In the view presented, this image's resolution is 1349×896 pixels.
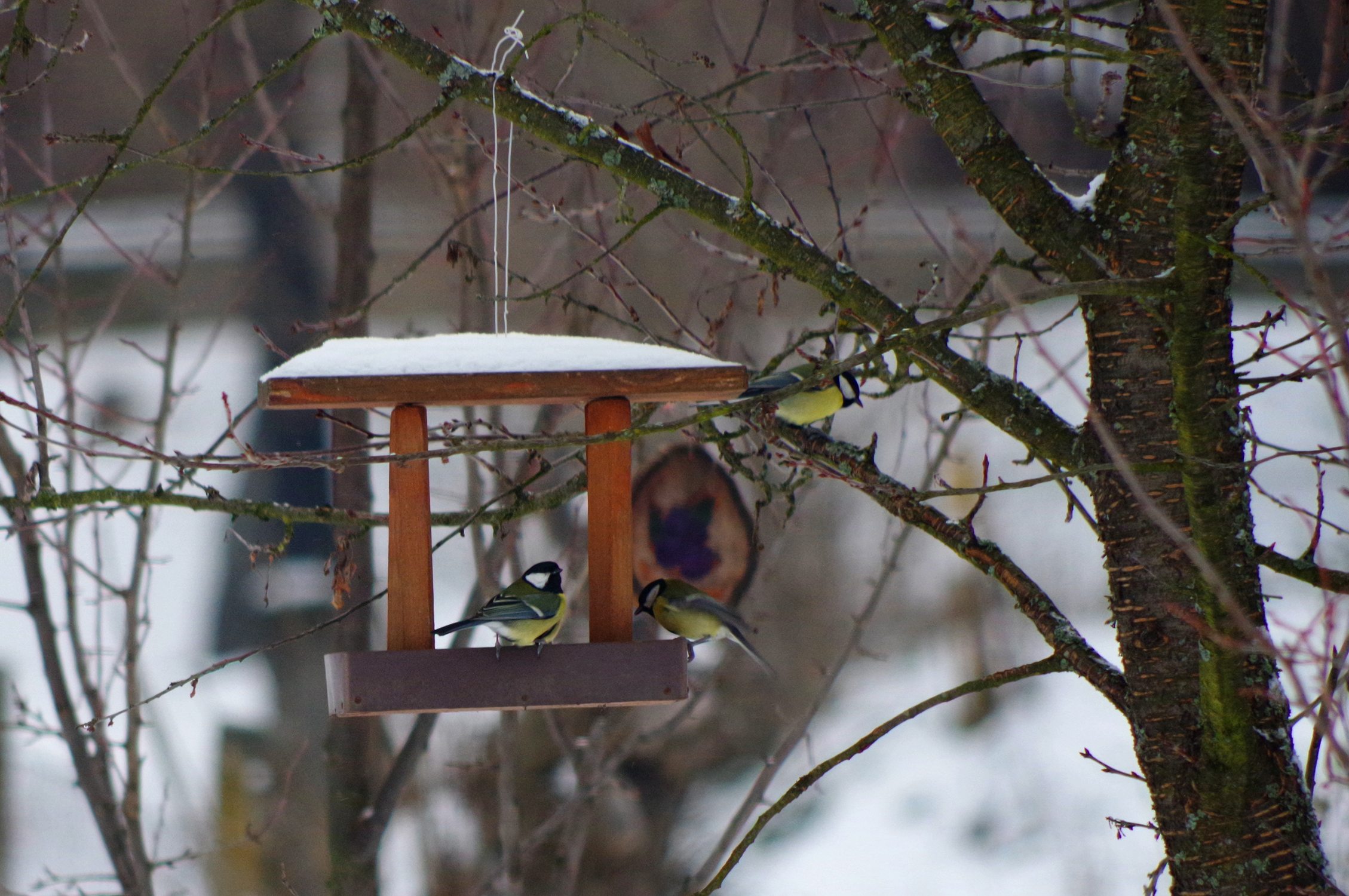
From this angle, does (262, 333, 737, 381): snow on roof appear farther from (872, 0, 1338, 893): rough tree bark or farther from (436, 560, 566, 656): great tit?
(872, 0, 1338, 893): rough tree bark

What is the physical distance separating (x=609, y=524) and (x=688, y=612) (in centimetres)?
89

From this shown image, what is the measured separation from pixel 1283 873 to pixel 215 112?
16.4 feet

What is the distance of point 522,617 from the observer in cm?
244

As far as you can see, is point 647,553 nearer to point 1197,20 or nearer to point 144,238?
point 144,238

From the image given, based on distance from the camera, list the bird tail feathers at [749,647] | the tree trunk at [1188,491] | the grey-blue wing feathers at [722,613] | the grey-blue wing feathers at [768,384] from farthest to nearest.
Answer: the grey-blue wing feathers at [768,384] < the grey-blue wing feathers at [722,613] < the bird tail feathers at [749,647] < the tree trunk at [1188,491]

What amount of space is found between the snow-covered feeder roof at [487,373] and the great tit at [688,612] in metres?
0.96

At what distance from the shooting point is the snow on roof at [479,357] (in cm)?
229

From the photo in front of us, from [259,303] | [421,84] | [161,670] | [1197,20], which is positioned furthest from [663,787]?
[1197,20]

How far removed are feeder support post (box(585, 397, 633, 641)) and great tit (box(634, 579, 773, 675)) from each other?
70cm

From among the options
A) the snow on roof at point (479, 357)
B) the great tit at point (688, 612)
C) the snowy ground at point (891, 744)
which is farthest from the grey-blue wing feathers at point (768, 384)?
the snowy ground at point (891, 744)

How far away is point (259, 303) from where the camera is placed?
580 centimetres

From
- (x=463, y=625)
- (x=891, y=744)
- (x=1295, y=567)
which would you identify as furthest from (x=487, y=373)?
(x=891, y=744)

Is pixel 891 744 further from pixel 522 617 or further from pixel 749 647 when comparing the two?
pixel 522 617

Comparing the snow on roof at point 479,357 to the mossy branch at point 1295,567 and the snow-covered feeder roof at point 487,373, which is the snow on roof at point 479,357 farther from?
the mossy branch at point 1295,567
